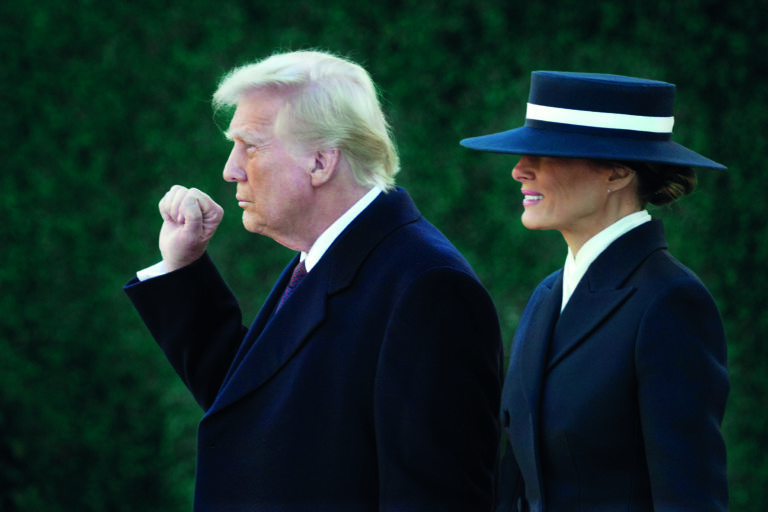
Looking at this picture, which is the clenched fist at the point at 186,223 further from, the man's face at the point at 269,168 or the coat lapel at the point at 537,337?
the coat lapel at the point at 537,337

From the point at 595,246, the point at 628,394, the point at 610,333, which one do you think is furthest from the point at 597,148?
the point at 628,394

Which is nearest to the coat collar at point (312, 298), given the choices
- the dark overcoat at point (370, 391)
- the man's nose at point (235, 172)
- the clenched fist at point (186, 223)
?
the dark overcoat at point (370, 391)

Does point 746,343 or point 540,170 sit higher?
point 540,170

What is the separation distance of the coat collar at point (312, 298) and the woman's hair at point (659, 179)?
57 cm

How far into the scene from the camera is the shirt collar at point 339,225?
8.58 feet

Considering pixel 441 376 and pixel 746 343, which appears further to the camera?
pixel 746 343

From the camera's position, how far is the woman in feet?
6.84

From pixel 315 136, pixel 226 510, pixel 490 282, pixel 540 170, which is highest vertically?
pixel 315 136

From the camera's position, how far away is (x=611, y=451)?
7.06ft

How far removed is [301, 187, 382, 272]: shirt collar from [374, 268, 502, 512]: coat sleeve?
318 mm

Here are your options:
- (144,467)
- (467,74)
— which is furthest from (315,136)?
(144,467)

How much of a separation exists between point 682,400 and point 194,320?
4.77ft

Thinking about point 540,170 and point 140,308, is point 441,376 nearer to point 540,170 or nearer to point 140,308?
point 540,170

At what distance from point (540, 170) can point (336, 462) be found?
818 mm
